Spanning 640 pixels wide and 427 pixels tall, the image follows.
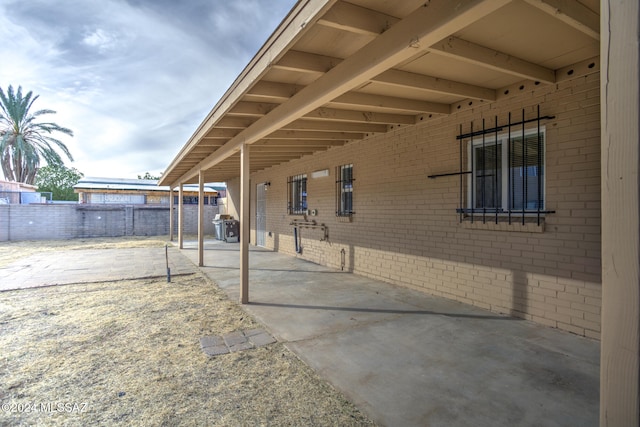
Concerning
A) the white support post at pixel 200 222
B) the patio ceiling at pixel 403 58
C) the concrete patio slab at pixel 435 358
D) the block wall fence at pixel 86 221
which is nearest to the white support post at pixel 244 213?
the patio ceiling at pixel 403 58

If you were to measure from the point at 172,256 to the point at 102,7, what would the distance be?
6.15 meters

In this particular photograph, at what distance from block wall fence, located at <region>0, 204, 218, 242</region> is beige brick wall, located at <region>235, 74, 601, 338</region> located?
491 inches

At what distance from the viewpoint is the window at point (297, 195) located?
9.08 metres

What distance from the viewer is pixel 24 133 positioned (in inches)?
844

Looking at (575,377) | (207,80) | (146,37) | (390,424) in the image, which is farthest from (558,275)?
(207,80)

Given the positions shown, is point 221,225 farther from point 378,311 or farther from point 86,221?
point 378,311

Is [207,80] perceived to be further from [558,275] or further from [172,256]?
[558,275]

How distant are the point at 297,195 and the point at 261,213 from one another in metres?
3.12

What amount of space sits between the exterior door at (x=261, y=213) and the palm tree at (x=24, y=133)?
52.9 feet

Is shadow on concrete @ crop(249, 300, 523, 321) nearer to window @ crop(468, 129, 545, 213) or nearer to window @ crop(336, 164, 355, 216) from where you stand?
window @ crop(468, 129, 545, 213)

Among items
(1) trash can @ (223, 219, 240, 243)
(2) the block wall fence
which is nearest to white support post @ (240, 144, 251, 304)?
(1) trash can @ (223, 219, 240, 243)

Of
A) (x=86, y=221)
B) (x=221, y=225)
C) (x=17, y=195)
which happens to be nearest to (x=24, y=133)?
(x=17, y=195)

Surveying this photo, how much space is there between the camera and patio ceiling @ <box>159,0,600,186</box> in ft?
7.33

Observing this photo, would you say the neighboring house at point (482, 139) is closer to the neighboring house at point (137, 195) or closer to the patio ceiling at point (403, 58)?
the patio ceiling at point (403, 58)
